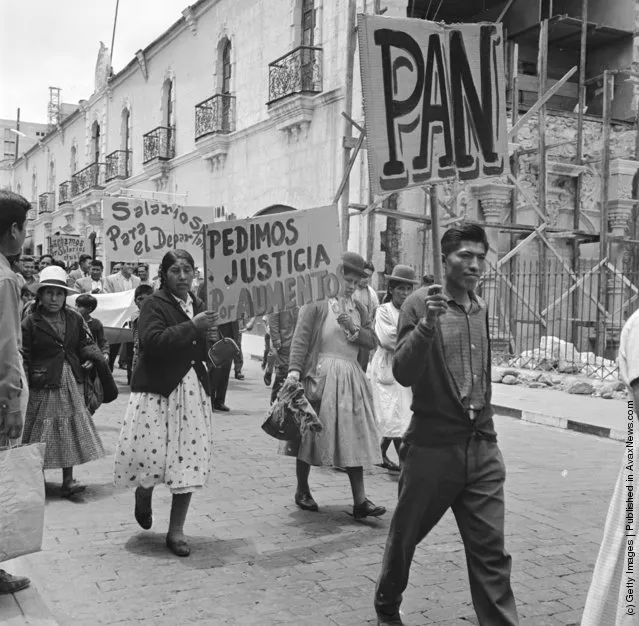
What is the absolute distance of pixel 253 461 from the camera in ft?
24.0

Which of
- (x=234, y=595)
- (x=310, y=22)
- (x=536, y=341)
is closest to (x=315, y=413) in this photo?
(x=234, y=595)

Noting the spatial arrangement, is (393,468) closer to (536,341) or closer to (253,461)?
(253,461)

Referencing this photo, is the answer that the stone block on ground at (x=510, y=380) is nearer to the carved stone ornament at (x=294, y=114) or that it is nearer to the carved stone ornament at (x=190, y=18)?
the carved stone ornament at (x=294, y=114)

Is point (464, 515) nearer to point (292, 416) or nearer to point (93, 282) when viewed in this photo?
point (292, 416)

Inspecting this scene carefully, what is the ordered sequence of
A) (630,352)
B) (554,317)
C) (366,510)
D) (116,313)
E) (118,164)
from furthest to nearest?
(118,164) < (554,317) < (116,313) < (366,510) < (630,352)

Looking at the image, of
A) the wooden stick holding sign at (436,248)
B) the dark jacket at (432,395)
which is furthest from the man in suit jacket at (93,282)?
the dark jacket at (432,395)

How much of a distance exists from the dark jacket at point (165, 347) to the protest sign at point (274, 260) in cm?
49

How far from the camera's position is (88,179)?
3484 cm

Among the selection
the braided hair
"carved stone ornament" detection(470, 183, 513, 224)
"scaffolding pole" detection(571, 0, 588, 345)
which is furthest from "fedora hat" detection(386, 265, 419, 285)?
"scaffolding pole" detection(571, 0, 588, 345)

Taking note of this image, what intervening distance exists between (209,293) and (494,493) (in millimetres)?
2420

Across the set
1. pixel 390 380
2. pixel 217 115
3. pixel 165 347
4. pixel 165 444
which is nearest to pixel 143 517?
pixel 165 444

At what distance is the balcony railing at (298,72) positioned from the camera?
1722 cm

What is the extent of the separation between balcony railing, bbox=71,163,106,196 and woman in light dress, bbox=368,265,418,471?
27358 millimetres

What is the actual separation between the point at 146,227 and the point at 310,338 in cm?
829
